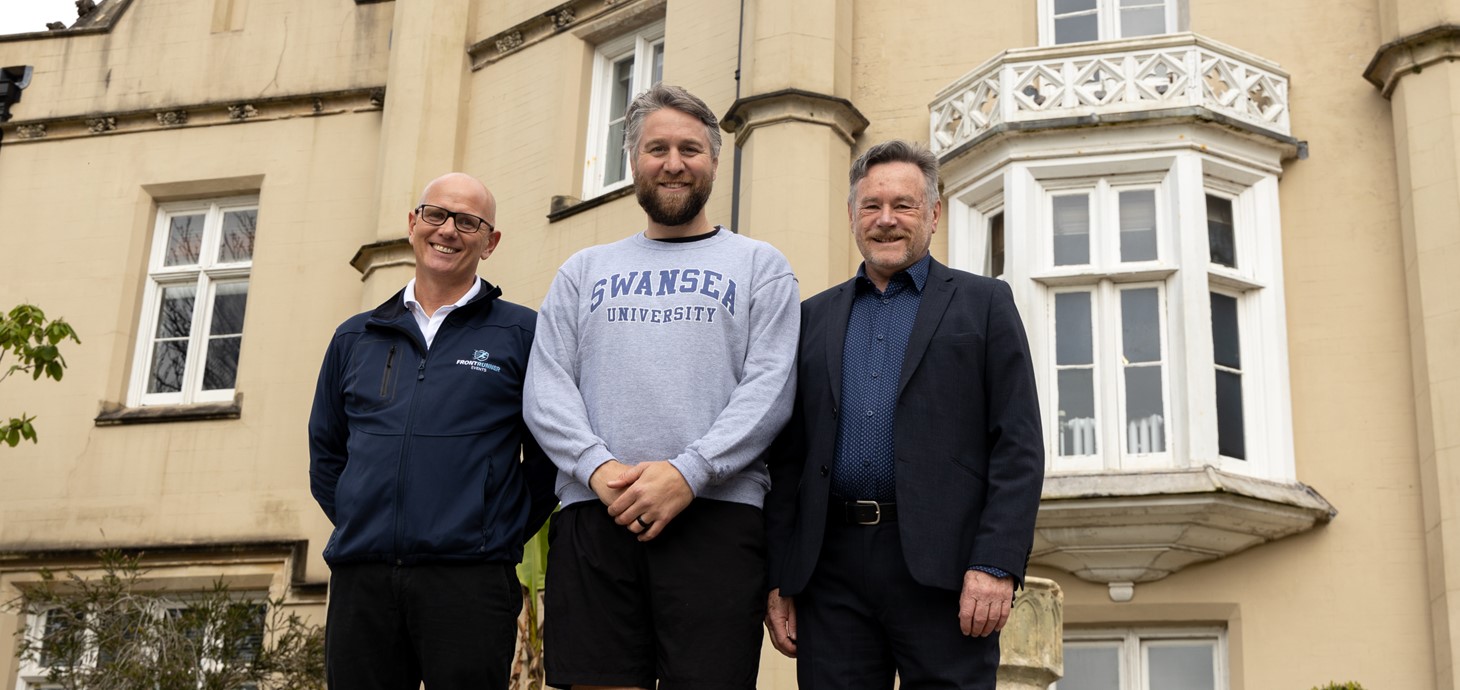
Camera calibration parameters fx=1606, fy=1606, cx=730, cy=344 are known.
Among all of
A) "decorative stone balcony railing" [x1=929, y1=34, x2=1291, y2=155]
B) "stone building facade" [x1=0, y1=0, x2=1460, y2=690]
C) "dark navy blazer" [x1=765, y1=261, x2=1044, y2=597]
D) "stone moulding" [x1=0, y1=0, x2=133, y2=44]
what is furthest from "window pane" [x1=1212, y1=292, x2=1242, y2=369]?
"stone moulding" [x1=0, y1=0, x2=133, y2=44]

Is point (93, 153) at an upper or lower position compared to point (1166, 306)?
upper

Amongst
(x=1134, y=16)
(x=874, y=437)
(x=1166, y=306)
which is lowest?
(x=874, y=437)

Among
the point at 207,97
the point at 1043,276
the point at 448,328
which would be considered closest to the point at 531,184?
the point at 207,97

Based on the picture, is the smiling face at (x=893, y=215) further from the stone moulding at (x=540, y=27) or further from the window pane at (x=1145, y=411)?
the stone moulding at (x=540, y=27)

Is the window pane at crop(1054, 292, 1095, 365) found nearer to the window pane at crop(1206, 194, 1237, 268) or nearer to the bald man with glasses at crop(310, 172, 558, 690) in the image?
the window pane at crop(1206, 194, 1237, 268)

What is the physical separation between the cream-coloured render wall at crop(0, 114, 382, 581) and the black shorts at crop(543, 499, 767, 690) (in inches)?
363

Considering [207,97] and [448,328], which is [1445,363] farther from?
[207,97]

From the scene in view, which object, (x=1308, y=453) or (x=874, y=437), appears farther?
(x=1308, y=453)

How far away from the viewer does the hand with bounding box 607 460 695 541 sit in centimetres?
369

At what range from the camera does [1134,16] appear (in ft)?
35.1

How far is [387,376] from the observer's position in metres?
4.27

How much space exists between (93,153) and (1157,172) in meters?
9.94

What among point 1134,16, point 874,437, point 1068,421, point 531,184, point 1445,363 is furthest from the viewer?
point 531,184

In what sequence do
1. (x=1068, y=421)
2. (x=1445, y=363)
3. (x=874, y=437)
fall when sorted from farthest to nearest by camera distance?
(x=1068, y=421) → (x=1445, y=363) → (x=874, y=437)
